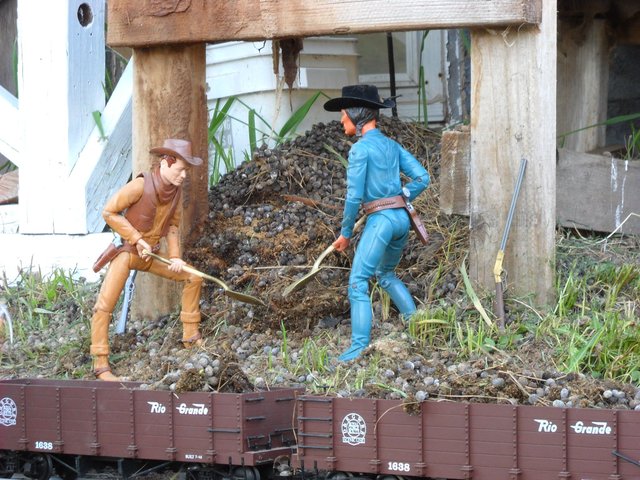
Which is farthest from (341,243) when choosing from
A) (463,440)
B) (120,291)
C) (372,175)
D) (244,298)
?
(463,440)

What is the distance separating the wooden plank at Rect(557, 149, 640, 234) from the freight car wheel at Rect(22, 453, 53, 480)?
3.84m

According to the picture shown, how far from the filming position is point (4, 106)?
9836 millimetres

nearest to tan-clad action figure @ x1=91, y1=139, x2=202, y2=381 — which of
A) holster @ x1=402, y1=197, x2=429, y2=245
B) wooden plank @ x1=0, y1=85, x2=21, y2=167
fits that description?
holster @ x1=402, y1=197, x2=429, y2=245

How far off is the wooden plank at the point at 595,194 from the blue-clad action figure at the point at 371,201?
152cm

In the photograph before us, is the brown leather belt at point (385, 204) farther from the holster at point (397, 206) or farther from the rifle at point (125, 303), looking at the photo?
the rifle at point (125, 303)

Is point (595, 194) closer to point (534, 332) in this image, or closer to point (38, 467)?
point (534, 332)

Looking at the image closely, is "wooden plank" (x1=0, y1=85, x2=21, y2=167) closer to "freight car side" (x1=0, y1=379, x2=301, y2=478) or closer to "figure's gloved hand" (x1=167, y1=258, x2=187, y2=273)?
"figure's gloved hand" (x1=167, y1=258, x2=187, y2=273)

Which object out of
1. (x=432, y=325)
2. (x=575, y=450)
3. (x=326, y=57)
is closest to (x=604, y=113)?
(x=326, y=57)

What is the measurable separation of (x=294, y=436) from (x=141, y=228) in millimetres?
1799

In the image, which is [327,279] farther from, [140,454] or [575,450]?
[575,450]

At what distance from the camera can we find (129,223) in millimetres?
7230

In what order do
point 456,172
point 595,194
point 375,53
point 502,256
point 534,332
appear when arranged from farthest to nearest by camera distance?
point 375,53
point 595,194
point 456,172
point 502,256
point 534,332

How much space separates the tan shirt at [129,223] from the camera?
283 inches

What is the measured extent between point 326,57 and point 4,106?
2.99 meters
